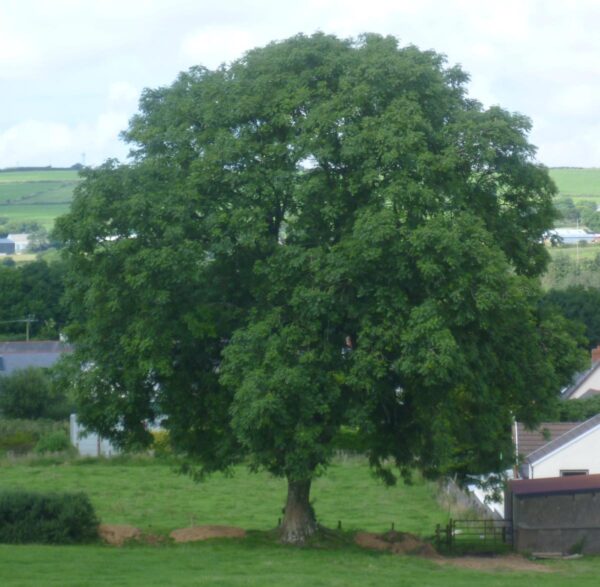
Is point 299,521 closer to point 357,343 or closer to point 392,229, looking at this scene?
point 357,343

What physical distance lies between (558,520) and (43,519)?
12.8 metres

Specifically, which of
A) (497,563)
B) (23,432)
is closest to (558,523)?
(497,563)

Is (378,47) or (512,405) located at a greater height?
(378,47)

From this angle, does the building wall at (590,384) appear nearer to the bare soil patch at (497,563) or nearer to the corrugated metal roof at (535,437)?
the corrugated metal roof at (535,437)

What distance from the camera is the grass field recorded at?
20.4 meters

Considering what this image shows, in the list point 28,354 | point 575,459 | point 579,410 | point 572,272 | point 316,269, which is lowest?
point 575,459

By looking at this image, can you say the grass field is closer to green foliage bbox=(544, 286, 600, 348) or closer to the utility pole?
green foliage bbox=(544, 286, 600, 348)

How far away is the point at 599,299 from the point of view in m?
78.8

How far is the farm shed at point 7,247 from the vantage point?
149375 millimetres

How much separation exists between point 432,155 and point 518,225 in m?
3.79

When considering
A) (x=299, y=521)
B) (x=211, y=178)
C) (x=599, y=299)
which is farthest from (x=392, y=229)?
(x=599, y=299)

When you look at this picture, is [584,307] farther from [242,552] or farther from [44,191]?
[44,191]

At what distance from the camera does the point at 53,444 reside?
49969 mm

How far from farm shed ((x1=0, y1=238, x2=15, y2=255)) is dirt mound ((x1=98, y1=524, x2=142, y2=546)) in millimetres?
127969
